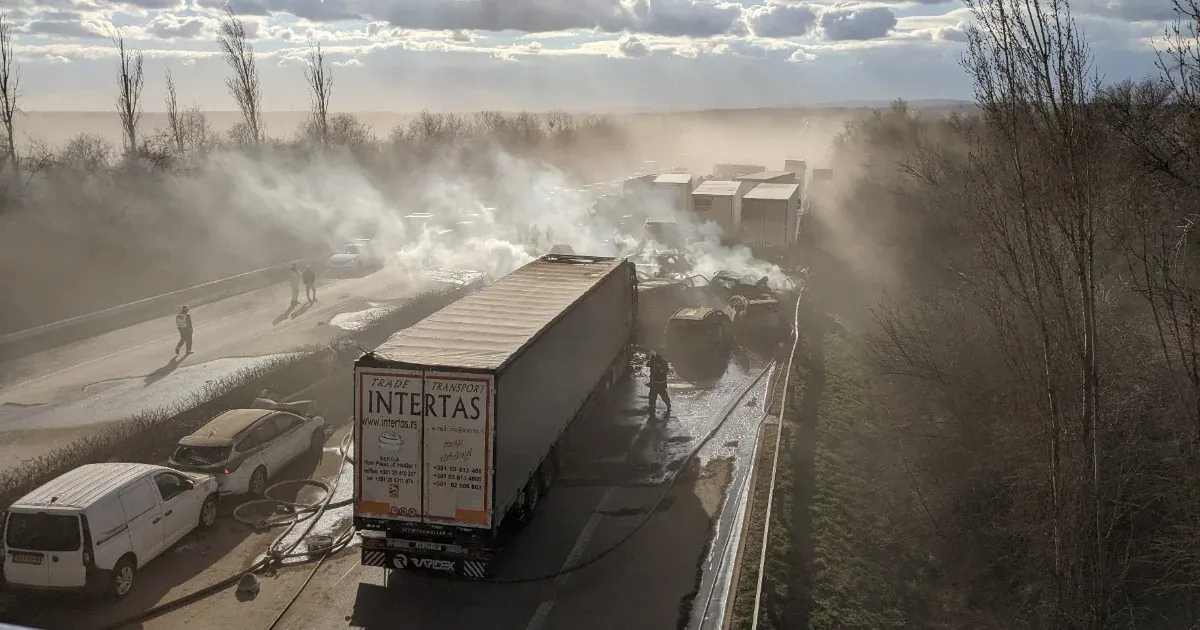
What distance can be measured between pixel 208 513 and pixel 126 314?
19141 millimetres

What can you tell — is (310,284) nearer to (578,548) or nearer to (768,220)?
(768,220)

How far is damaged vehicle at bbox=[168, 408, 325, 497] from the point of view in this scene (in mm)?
14000

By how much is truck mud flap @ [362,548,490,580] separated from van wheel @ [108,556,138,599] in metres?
3.21

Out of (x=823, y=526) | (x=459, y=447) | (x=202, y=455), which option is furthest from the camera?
(x=823, y=526)

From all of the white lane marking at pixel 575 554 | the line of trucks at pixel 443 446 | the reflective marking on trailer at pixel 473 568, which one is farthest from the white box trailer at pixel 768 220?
the reflective marking on trailer at pixel 473 568

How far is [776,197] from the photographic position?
38156 mm

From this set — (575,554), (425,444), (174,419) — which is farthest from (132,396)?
(575,554)

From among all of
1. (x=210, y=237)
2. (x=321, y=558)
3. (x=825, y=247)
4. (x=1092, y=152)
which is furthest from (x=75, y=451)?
(x=825, y=247)

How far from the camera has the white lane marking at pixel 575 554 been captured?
11094 mm

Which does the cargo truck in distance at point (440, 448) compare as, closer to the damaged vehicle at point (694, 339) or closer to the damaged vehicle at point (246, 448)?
the damaged vehicle at point (246, 448)

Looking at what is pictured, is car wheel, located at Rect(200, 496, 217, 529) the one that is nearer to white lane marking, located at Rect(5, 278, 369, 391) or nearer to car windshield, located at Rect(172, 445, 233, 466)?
car windshield, located at Rect(172, 445, 233, 466)

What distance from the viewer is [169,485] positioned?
12.5 meters

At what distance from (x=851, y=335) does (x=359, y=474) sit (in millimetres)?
21184

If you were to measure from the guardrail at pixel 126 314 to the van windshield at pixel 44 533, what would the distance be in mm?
16602
